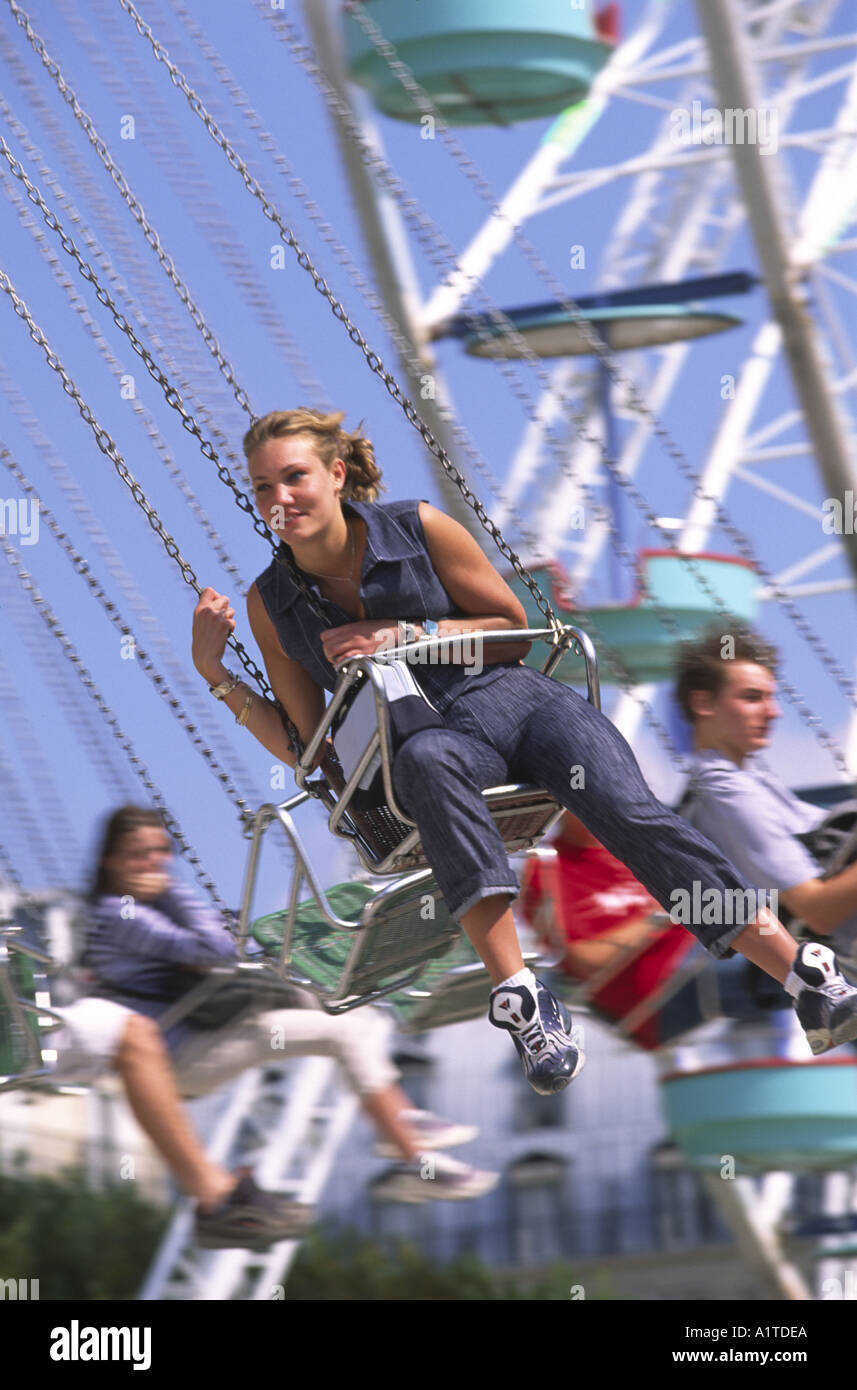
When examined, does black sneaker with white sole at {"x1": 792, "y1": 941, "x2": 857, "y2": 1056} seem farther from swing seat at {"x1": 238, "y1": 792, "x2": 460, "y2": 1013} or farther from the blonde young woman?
swing seat at {"x1": 238, "y1": 792, "x2": 460, "y2": 1013}

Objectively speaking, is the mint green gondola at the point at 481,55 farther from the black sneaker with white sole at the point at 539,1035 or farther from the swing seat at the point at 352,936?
the black sneaker with white sole at the point at 539,1035

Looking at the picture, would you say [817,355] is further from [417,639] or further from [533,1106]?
[533,1106]

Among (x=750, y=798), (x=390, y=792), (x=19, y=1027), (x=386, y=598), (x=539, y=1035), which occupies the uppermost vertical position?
(x=386, y=598)

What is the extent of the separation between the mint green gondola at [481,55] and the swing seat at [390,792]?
5277 millimetres

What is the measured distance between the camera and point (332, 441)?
4.16 meters

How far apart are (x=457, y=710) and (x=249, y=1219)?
8.05ft

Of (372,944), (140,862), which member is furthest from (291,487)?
(140,862)

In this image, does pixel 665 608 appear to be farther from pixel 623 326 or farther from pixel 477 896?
pixel 477 896

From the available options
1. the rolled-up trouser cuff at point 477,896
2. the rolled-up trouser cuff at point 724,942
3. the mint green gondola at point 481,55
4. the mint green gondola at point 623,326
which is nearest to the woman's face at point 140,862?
the rolled-up trouser cuff at point 477,896

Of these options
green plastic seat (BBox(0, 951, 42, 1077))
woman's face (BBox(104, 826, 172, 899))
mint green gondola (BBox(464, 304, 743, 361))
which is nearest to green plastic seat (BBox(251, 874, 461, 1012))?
woman's face (BBox(104, 826, 172, 899))

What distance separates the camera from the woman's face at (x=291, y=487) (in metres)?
4.05

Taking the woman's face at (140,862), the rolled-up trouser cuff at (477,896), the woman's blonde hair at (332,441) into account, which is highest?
the woman's blonde hair at (332,441)
